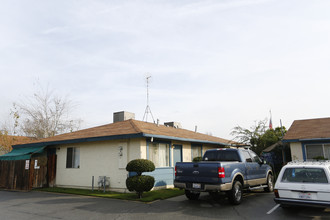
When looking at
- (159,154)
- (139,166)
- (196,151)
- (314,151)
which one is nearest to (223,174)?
(139,166)

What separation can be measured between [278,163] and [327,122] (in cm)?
485

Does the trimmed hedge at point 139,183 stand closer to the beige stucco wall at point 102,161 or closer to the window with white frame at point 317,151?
the beige stucco wall at point 102,161

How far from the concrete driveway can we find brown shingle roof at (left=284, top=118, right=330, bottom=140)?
762 centimetres

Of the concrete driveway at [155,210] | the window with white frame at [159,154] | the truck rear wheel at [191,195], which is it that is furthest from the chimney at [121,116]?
the truck rear wheel at [191,195]

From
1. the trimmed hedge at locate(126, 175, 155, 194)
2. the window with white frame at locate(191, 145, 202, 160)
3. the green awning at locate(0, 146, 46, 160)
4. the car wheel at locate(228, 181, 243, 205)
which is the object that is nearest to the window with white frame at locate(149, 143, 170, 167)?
the trimmed hedge at locate(126, 175, 155, 194)

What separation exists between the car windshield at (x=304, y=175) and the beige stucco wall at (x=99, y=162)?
7.01 meters

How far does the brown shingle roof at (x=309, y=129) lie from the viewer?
15.6m

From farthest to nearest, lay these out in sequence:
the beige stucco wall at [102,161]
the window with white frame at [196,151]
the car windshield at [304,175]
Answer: the window with white frame at [196,151], the beige stucco wall at [102,161], the car windshield at [304,175]

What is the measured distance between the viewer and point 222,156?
33.7 feet

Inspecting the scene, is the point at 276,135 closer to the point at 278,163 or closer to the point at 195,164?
the point at 278,163

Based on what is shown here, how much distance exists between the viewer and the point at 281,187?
716cm

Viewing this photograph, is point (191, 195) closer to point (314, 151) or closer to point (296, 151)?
point (296, 151)

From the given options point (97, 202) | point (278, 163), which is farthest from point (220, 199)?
point (278, 163)

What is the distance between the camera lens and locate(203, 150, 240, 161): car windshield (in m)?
10.00
